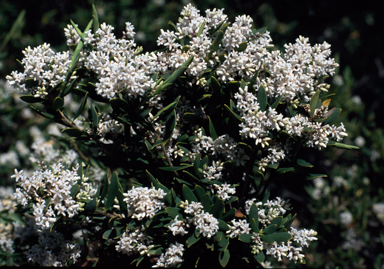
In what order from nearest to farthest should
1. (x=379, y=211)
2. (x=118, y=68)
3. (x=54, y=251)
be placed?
(x=118, y=68) → (x=54, y=251) → (x=379, y=211)

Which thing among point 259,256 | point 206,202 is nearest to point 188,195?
point 206,202

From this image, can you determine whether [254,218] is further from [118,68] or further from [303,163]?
[118,68]

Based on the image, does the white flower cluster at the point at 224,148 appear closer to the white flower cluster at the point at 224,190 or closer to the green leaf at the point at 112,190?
the white flower cluster at the point at 224,190

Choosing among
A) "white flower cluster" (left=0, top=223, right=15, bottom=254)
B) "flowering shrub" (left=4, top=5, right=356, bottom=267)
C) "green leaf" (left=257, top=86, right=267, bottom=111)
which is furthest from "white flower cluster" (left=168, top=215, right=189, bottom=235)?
"white flower cluster" (left=0, top=223, right=15, bottom=254)

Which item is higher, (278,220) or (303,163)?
(303,163)

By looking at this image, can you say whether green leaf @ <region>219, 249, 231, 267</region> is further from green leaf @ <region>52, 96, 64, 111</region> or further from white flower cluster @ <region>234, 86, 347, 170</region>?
green leaf @ <region>52, 96, 64, 111</region>

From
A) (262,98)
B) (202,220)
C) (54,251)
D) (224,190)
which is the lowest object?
(54,251)

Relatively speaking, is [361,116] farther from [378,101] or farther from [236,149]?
[236,149]
